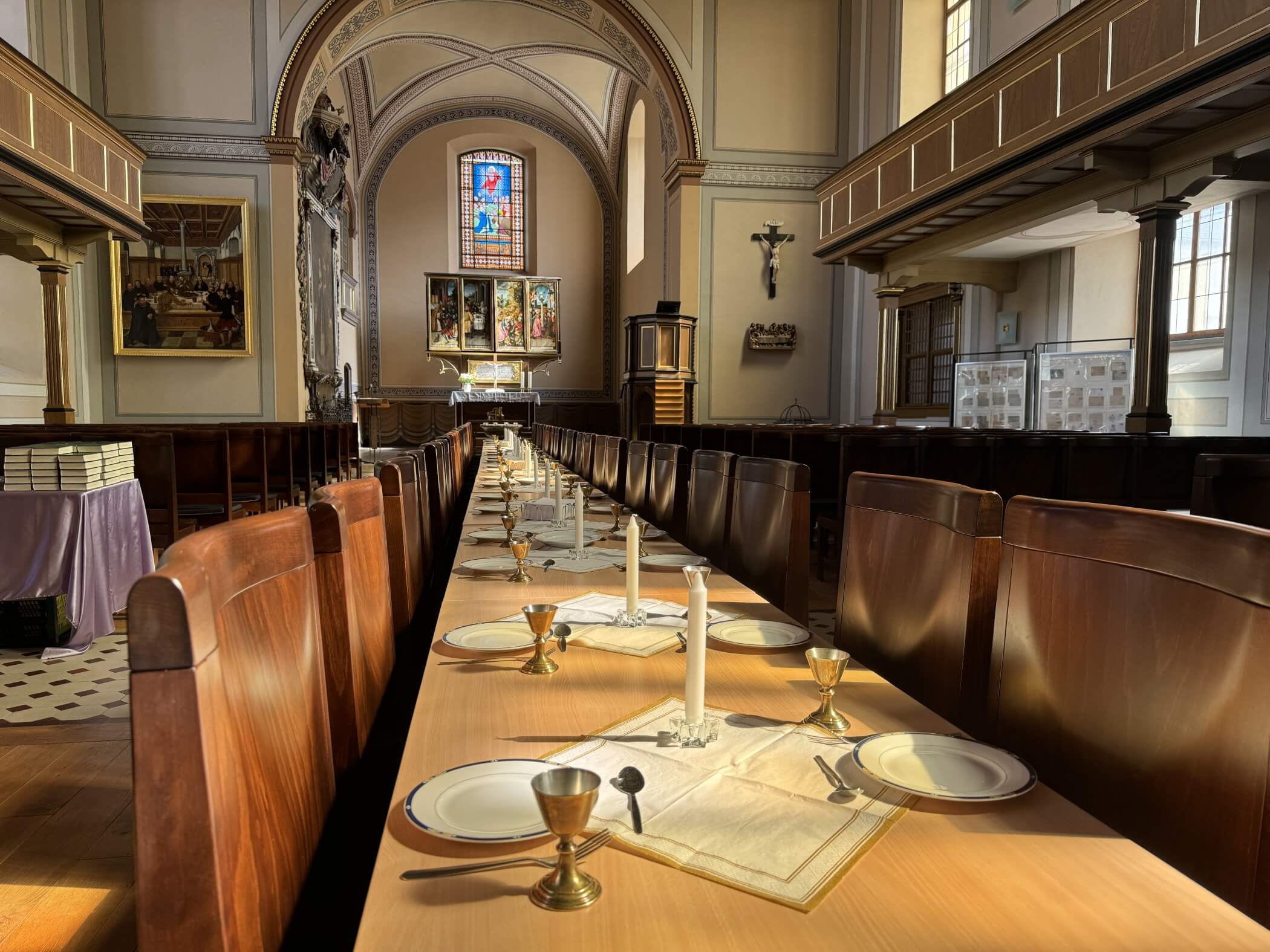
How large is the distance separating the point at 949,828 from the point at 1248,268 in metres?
8.26

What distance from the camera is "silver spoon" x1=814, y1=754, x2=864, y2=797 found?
88 cm

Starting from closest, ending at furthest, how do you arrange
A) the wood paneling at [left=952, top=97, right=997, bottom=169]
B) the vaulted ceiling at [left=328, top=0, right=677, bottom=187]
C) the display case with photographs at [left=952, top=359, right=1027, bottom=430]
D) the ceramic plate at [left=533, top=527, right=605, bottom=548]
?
the ceramic plate at [left=533, top=527, right=605, bottom=548], the wood paneling at [left=952, top=97, right=997, bottom=169], the display case with photographs at [left=952, top=359, right=1027, bottom=430], the vaulted ceiling at [left=328, top=0, right=677, bottom=187]

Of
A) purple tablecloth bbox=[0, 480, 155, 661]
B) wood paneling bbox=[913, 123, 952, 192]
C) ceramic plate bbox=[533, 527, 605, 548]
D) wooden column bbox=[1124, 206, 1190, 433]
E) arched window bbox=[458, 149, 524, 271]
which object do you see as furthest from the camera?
arched window bbox=[458, 149, 524, 271]

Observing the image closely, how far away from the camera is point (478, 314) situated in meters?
16.7

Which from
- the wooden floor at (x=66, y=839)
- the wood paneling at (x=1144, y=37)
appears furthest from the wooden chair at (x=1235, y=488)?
the wood paneling at (x=1144, y=37)

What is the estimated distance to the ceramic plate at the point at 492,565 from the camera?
1.98 m

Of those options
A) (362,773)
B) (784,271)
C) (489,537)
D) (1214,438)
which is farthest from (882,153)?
(362,773)

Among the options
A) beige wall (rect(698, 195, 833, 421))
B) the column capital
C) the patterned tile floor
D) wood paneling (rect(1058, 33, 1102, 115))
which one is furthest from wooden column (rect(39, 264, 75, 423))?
the column capital

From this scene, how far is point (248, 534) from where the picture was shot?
0.92 meters

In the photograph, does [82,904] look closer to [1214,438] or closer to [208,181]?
[1214,438]

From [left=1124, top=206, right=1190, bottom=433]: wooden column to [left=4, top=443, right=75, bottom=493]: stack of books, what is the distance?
6.06 m

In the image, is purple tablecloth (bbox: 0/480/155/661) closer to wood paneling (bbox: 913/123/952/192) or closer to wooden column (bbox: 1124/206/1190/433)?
wooden column (bbox: 1124/206/1190/433)

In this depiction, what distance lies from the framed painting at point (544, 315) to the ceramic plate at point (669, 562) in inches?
590

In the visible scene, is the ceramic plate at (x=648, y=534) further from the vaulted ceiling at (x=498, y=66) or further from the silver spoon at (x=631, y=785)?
the vaulted ceiling at (x=498, y=66)
